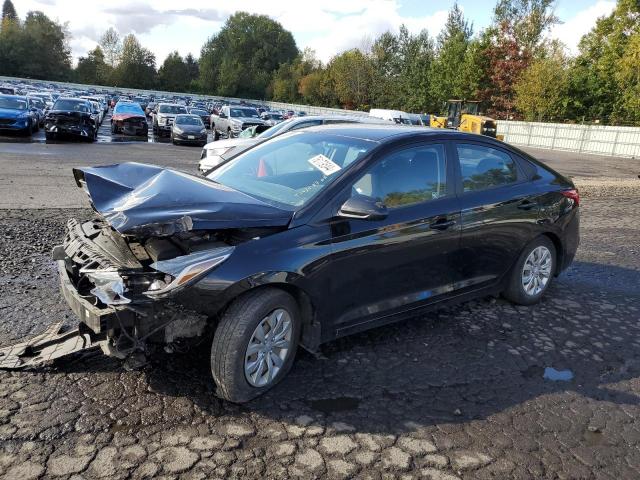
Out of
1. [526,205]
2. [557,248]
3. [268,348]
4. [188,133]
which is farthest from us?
[188,133]

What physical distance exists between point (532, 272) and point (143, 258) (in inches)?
145

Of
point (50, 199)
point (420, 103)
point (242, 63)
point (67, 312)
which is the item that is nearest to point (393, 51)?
point (420, 103)

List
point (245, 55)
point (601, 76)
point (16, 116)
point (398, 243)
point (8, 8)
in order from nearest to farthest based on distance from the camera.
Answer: point (398, 243), point (16, 116), point (601, 76), point (245, 55), point (8, 8)

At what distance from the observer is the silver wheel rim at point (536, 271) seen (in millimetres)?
5297

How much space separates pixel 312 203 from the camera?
3715 mm

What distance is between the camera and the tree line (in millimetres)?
46312

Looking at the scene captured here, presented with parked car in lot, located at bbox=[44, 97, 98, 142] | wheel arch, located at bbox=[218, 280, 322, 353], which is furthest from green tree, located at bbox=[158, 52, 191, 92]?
wheel arch, located at bbox=[218, 280, 322, 353]

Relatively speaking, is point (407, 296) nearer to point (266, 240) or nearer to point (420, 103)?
point (266, 240)

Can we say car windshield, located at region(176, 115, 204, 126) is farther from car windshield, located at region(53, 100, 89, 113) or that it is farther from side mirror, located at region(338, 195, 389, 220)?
side mirror, located at region(338, 195, 389, 220)

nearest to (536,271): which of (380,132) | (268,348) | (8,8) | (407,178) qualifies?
(407,178)

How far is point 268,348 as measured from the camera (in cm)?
346

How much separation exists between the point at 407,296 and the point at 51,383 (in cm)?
250

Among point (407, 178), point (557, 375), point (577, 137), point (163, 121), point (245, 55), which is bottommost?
point (577, 137)

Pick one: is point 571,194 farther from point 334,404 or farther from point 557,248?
point 334,404
